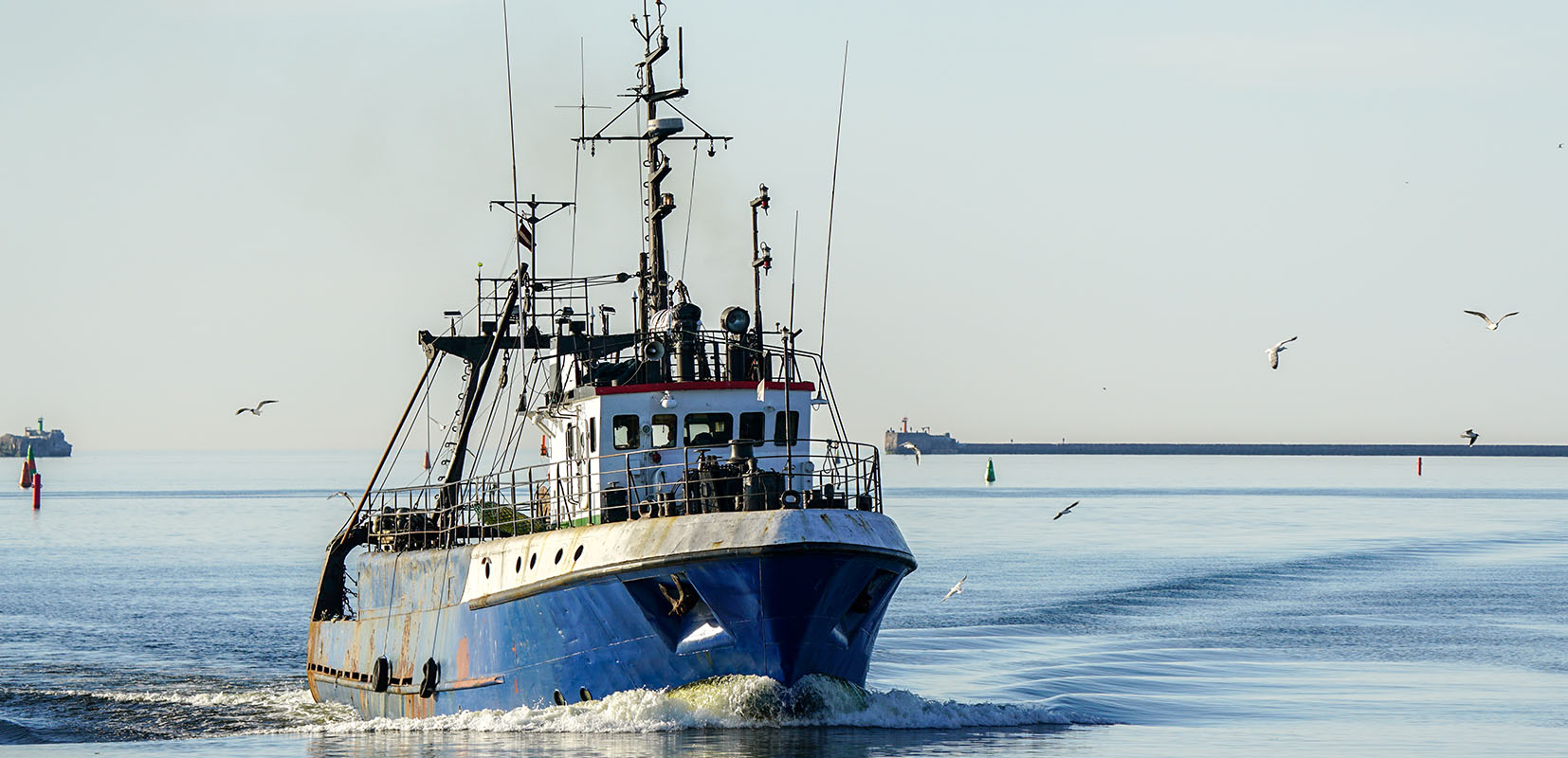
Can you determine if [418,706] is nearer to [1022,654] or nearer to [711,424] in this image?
[711,424]

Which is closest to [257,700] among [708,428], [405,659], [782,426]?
[405,659]

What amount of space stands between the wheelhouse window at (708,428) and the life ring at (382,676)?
7.27 metres

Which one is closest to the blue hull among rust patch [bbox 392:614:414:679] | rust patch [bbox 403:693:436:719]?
rust patch [bbox 403:693:436:719]

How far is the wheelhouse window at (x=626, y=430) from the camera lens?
2586cm

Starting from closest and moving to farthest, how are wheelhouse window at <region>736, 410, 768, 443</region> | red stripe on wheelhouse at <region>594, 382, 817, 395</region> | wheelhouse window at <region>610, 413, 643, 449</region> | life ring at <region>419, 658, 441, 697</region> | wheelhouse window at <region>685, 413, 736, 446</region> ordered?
1. red stripe on wheelhouse at <region>594, 382, 817, 395</region>
2. wheelhouse window at <region>610, 413, 643, 449</region>
3. wheelhouse window at <region>685, 413, 736, 446</region>
4. wheelhouse window at <region>736, 410, 768, 443</region>
5. life ring at <region>419, 658, 441, 697</region>

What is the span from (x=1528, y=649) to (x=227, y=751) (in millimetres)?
26052

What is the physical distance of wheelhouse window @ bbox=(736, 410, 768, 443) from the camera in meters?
26.1

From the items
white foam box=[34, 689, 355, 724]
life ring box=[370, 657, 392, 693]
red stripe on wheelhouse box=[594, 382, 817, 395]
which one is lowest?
white foam box=[34, 689, 355, 724]

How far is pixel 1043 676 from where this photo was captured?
34062 mm

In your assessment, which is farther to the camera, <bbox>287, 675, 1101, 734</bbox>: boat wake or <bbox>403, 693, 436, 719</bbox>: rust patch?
<bbox>403, 693, 436, 719</bbox>: rust patch

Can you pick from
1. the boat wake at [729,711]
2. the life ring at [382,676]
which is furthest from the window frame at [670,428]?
the life ring at [382,676]

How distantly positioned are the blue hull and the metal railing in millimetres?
1067

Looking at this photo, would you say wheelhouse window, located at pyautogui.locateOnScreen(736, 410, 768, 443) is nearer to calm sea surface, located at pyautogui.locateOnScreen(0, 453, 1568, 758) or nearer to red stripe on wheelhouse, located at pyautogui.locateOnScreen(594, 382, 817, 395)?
red stripe on wheelhouse, located at pyautogui.locateOnScreen(594, 382, 817, 395)

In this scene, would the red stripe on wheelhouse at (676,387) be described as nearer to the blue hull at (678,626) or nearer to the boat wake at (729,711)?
the blue hull at (678,626)
